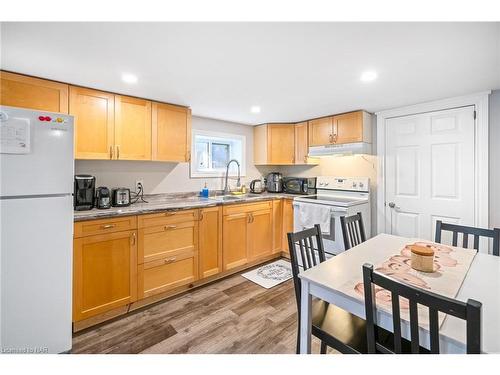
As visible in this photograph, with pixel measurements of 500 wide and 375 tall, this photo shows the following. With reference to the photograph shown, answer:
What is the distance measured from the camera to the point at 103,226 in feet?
6.43

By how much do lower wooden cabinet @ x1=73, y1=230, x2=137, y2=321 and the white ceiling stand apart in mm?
1339

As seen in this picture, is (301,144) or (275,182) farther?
(275,182)

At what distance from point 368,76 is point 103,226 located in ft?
8.21

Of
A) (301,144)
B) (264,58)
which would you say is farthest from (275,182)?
(264,58)

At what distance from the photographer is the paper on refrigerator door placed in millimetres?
1358

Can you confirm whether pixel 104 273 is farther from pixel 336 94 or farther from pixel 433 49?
pixel 433 49

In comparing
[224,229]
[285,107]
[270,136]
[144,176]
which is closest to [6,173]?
[144,176]

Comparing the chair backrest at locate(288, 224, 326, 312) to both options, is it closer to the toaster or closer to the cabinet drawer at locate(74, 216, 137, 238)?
the cabinet drawer at locate(74, 216, 137, 238)

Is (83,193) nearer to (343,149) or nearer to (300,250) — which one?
(300,250)

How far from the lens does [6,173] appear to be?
1.37m

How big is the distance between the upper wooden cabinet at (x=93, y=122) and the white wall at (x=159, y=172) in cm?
31
